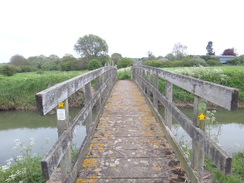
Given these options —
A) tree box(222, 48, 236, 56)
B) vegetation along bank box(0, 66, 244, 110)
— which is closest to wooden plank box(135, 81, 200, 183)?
vegetation along bank box(0, 66, 244, 110)

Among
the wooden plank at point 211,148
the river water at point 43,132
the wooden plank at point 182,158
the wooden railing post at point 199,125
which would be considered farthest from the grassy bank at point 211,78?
the wooden railing post at point 199,125

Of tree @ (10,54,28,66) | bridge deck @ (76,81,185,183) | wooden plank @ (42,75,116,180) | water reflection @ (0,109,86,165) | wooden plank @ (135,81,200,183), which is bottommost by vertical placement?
water reflection @ (0,109,86,165)

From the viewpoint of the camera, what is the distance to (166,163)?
9.14 ft

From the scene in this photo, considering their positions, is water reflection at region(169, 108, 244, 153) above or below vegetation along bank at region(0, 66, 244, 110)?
below

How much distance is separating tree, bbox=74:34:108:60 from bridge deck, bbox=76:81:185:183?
49.3 metres

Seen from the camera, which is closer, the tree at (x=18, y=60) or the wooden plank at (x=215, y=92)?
the wooden plank at (x=215, y=92)

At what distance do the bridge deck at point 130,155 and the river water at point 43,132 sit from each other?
10.2 ft

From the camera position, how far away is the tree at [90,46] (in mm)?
52125

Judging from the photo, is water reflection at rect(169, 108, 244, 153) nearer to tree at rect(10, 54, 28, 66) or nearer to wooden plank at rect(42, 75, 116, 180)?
wooden plank at rect(42, 75, 116, 180)

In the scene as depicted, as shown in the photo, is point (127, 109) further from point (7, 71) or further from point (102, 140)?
point (7, 71)

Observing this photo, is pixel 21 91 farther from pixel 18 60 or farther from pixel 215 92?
pixel 18 60

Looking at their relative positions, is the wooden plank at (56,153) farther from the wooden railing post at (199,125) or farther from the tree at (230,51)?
the tree at (230,51)

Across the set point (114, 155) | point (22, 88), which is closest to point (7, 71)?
point (22, 88)

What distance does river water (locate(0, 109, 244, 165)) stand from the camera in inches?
296
